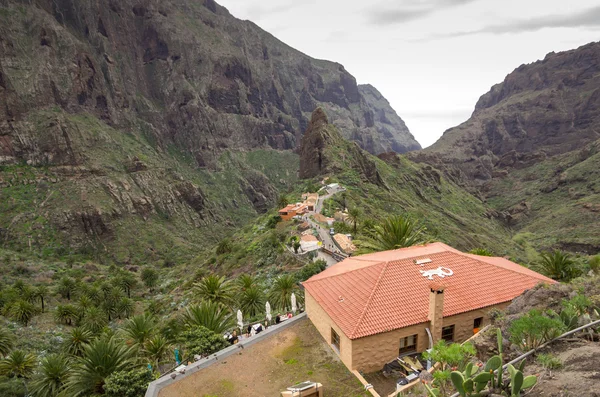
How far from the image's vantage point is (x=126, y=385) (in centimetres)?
1895

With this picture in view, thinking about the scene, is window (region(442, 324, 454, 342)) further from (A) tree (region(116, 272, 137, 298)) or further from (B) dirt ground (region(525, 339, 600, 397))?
(A) tree (region(116, 272, 137, 298))

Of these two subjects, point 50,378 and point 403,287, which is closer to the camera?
point 403,287

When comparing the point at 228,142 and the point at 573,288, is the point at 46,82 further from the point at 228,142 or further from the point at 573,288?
the point at 573,288

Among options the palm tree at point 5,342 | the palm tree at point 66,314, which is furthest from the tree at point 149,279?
the palm tree at point 5,342

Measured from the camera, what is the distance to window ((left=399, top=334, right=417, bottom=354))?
1962cm

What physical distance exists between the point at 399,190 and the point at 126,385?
11426 centimetres

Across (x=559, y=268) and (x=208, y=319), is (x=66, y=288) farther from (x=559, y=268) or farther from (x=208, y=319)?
(x=559, y=268)

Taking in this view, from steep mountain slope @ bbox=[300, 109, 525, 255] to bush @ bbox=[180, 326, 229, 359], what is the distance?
6279cm

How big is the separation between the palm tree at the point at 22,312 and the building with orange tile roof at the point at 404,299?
47.0m

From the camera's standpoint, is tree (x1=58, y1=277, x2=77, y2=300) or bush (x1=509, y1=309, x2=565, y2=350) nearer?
bush (x1=509, y1=309, x2=565, y2=350)

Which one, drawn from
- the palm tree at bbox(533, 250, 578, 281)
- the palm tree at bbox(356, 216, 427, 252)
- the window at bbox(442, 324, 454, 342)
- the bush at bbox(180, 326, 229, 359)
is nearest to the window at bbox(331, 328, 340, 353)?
the window at bbox(442, 324, 454, 342)

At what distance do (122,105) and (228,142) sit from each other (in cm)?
5087

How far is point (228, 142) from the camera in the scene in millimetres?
196875

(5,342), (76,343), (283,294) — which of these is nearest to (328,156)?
(283,294)
